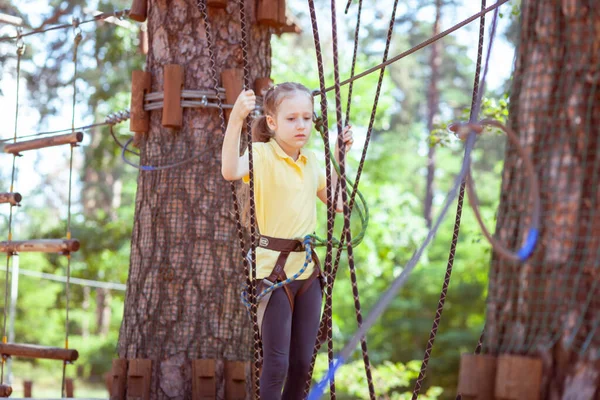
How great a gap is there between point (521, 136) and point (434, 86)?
19090 millimetres

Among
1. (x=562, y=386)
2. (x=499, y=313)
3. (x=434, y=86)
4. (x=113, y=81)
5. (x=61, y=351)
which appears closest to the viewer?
(x=562, y=386)

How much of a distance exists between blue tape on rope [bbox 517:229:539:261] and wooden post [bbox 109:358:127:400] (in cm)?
220

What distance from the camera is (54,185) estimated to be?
26.5m

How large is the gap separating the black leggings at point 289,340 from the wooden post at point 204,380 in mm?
522

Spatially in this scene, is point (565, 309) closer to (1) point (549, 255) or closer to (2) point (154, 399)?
(1) point (549, 255)

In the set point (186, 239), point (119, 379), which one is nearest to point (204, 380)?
point (119, 379)

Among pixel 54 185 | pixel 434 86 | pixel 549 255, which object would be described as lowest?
pixel 549 255

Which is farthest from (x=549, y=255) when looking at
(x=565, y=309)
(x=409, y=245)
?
(x=409, y=245)

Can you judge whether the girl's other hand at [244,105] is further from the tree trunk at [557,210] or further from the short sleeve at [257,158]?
the tree trunk at [557,210]

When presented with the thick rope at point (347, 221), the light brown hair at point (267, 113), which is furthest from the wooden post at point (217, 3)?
the thick rope at point (347, 221)

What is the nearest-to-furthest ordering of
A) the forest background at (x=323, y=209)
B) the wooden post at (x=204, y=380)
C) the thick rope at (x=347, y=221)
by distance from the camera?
1. the thick rope at (x=347, y=221)
2. the wooden post at (x=204, y=380)
3. the forest background at (x=323, y=209)

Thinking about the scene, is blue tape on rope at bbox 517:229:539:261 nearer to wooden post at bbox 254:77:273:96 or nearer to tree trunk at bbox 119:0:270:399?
tree trunk at bbox 119:0:270:399

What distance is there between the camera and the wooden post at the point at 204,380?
3480 millimetres

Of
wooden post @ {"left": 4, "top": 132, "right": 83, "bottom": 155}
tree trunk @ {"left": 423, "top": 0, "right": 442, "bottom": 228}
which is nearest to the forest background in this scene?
tree trunk @ {"left": 423, "top": 0, "right": 442, "bottom": 228}
